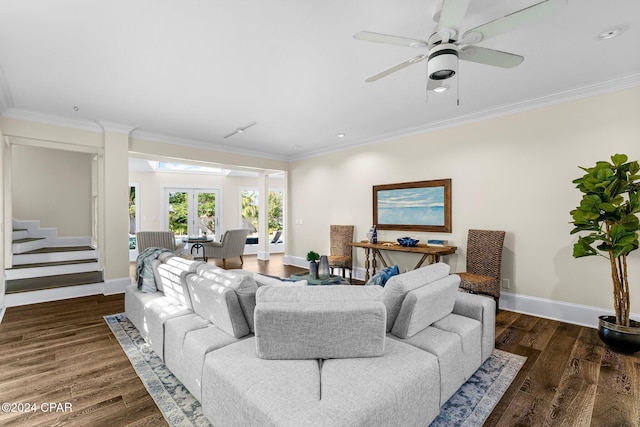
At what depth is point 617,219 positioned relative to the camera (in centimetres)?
277

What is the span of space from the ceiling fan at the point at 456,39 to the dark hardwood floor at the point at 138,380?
2.35 m

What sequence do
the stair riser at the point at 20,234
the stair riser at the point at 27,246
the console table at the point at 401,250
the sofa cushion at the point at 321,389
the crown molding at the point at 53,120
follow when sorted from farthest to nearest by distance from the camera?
the stair riser at the point at 20,234, the stair riser at the point at 27,246, the console table at the point at 401,250, the crown molding at the point at 53,120, the sofa cushion at the point at 321,389

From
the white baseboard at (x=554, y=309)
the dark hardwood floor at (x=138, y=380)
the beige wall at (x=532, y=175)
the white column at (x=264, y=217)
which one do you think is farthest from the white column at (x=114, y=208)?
the white baseboard at (x=554, y=309)

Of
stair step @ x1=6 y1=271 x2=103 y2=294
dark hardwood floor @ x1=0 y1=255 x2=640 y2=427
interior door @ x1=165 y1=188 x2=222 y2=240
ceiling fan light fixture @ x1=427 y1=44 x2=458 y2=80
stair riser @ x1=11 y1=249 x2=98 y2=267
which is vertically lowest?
dark hardwood floor @ x1=0 y1=255 x2=640 y2=427

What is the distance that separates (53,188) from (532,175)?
838 cm

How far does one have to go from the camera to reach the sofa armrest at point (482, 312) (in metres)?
2.47

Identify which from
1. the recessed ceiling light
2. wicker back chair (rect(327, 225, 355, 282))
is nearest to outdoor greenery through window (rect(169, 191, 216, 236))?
wicker back chair (rect(327, 225, 355, 282))

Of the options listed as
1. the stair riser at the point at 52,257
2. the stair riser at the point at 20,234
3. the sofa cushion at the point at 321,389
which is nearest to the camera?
the sofa cushion at the point at 321,389

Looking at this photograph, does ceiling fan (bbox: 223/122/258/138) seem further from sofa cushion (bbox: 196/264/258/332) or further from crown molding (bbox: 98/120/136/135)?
sofa cushion (bbox: 196/264/258/332)

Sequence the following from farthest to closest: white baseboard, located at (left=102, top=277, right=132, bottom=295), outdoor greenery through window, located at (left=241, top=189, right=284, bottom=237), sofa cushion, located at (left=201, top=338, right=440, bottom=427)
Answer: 1. outdoor greenery through window, located at (left=241, top=189, right=284, bottom=237)
2. white baseboard, located at (left=102, top=277, right=132, bottom=295)
3. sofa cushion, located at (left=201, top=338, right=440, bottom=427)

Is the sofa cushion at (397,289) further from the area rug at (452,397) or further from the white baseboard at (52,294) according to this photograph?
the white baseboard at (52,294)

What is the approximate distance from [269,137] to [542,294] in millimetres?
4746

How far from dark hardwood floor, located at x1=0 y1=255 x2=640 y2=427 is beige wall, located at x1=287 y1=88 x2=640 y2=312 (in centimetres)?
62

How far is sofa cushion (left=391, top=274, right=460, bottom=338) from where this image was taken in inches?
77.4
